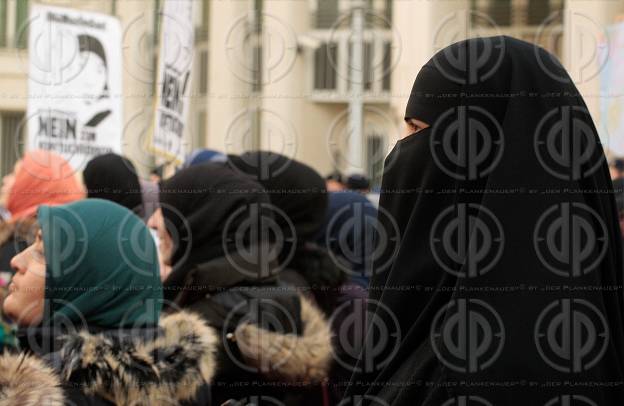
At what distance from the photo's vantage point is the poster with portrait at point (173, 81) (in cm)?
593

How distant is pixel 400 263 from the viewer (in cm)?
174

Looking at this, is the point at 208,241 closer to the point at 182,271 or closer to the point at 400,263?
the point at 182,271

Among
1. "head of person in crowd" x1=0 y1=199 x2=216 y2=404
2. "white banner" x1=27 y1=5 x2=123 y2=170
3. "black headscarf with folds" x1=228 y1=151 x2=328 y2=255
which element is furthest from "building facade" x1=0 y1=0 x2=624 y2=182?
"head of person in crowd" x1=0 y1=199 x2=216 y2=404

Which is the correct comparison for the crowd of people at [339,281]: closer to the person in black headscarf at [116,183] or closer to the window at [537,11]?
the person in black headscarf at [116,183]

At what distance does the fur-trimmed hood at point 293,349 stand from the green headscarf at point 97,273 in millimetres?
497

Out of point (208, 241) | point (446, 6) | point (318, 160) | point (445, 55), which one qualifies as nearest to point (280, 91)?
point (318, 160)

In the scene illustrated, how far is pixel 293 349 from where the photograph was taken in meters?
3.28

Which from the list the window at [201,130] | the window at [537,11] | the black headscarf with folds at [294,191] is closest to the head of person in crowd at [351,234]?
the black headscarf with folds at [294,191]

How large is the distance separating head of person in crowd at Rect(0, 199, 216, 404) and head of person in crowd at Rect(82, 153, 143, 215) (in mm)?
2012

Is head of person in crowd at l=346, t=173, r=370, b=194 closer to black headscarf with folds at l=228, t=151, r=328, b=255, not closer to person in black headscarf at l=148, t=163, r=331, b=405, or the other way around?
black headscarf with folds at l=228, t=151, r=328, b=255

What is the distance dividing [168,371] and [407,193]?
993 mm

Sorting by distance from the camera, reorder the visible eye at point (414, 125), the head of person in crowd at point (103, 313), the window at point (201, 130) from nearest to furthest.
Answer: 1. the visible eye at point (414, 125)
2. the head of person in crowd at point (103, 313)
3. the window at point (201, 130)

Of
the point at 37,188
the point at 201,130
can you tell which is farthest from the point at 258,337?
the point at 201,130

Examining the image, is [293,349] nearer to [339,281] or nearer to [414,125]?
[339,281]
